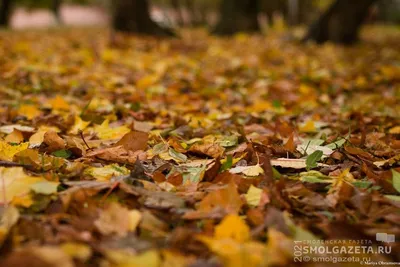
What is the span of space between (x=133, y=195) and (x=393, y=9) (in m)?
22.1

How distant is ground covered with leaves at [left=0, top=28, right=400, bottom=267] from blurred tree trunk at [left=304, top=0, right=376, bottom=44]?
13.1 ft

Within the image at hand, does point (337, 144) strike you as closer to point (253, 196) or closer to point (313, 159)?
point (313, 159)

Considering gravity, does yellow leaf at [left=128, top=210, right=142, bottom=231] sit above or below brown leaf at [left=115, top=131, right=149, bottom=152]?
above

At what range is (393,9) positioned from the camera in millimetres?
20609

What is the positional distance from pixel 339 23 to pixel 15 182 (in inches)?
268

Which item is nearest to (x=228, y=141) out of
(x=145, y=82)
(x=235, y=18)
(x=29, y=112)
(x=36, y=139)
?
(x=36, y=139)

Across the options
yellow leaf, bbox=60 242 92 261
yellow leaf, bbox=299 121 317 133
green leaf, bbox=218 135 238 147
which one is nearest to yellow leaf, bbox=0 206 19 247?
yellow leaf, bbox=60 242 92 261

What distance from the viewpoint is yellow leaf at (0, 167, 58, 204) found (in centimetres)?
117

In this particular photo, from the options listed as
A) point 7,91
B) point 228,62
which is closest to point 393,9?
point 228,62

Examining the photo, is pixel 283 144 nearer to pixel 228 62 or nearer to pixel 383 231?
pixel 383 231

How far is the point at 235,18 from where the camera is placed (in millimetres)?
9602

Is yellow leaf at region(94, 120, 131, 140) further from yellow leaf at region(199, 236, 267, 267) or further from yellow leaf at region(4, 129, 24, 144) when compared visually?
yellow leaf at region(199, 236, 267, 267)

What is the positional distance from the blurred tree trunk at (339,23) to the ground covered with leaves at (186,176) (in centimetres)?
401

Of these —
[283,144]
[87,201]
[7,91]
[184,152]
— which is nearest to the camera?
[87,201]
